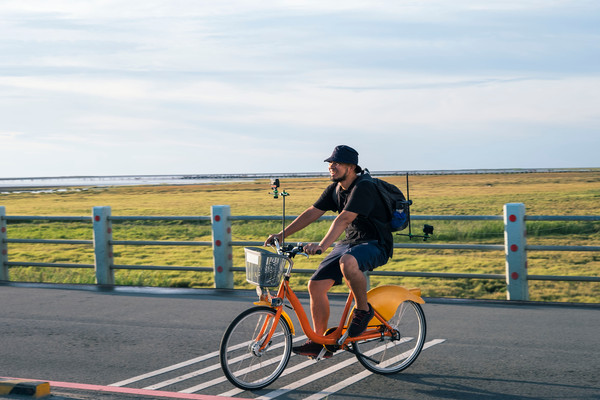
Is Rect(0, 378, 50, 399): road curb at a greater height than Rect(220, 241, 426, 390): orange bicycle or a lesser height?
lesser

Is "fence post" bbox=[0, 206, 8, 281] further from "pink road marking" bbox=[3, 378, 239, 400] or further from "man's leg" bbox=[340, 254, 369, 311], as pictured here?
"man's leg" bbox=[340, 254, 369, 311]

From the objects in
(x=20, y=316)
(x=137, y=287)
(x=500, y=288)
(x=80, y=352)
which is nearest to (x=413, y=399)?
(x=80, y=352)

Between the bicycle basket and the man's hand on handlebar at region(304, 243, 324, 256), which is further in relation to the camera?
the man's hand on handlebar at region(304, 243, 324, 256)

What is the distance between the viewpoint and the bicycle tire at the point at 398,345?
6289mm

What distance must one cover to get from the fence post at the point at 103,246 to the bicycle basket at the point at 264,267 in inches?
314

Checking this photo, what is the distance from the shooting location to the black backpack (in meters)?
5.78

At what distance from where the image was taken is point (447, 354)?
703 cm

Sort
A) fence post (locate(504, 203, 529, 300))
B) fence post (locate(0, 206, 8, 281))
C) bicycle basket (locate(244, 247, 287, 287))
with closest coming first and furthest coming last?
bicycle basket (locate(244, 247, 287, 287))
fence post (locate(504, 203, 529, 300))
fence post (locate(0, 206, 8, 281))

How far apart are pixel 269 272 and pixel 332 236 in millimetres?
562

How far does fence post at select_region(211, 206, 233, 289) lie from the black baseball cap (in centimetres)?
613

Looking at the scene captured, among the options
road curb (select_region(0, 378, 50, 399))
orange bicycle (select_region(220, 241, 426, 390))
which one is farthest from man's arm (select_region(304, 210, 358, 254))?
road curb (select_region(0, 378, 50, 399))

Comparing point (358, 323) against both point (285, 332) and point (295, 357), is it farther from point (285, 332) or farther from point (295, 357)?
point (295, 357)

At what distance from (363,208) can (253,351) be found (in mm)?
1392

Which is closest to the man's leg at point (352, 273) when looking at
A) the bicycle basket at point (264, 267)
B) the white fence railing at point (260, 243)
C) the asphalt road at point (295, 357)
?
the bicycle basket at point (264, 267)
